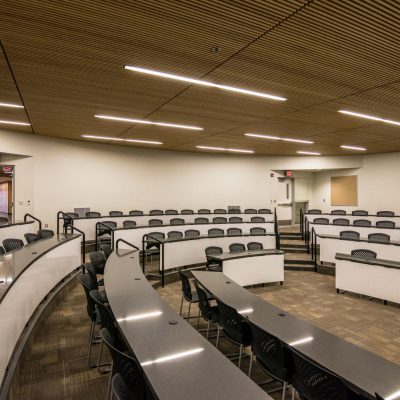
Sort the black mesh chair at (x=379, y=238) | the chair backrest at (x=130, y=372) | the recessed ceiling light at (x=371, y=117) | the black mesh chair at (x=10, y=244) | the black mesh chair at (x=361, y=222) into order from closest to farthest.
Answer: the chair backrest at (x=130, y=372) → the black mesh chair at (x=10, y=244) → the recessed ceiling light at (x=371, y=117) → the black mesh chair at (x=379, y=238) → the black mesh chair at (x=361, y=222)

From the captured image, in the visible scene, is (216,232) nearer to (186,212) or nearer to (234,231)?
(234,231)

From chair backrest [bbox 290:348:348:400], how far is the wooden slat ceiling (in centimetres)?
309

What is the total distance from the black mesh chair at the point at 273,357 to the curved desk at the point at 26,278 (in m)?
2.41

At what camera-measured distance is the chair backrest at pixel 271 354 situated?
3027 mm

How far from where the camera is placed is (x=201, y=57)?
409cm

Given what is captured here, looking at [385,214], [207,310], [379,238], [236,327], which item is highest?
[385,214]

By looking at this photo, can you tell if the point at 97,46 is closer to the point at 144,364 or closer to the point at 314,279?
the point at 144,364

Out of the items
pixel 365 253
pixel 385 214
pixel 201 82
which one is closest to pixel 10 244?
pixel 201 82

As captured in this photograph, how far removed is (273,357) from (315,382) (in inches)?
24.5

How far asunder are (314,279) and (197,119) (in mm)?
5224

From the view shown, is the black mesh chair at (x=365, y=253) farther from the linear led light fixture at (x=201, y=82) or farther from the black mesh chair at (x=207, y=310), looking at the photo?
the black mesh chair at (x=207, y=310)

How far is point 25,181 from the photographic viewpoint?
10375 mm

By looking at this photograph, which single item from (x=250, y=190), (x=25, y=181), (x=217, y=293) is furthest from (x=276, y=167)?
(x=217, y=293)

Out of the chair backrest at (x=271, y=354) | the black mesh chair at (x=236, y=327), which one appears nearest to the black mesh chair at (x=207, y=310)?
the black mesh chair at (x=236, y=327)
